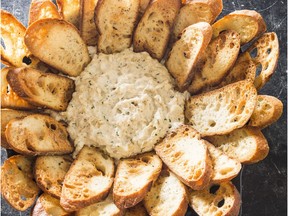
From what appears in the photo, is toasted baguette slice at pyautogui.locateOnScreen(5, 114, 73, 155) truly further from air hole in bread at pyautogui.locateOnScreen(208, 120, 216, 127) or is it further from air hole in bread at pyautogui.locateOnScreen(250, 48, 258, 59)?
air hole in bread at pyautogui.locateOnScreen(250, 48, 258, 59)

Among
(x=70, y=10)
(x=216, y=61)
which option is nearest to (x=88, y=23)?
(x=70, y=10)

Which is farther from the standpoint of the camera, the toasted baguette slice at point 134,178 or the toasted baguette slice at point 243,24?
the toasted baguette slice at point 243,24

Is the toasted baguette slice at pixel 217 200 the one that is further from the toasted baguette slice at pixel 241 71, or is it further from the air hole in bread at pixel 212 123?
the toasted baguette slice at pixel 241 71

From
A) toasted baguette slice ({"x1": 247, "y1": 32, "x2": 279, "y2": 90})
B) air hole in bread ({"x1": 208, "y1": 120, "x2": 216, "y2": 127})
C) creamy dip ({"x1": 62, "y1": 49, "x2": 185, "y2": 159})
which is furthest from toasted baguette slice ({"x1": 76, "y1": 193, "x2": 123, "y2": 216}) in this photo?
toasted baguette slice ({"x1": 247, "y1": 32, "x2": 279, "y2": 90})

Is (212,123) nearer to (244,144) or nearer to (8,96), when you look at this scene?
(244,144)

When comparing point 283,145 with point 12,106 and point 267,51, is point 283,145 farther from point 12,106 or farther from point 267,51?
point 12,106

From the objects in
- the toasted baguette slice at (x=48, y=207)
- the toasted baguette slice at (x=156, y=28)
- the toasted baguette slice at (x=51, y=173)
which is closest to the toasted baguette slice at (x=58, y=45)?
the toasted baguette slice at (x=156, y=28)

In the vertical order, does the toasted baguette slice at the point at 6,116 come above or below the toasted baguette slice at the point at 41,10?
below
